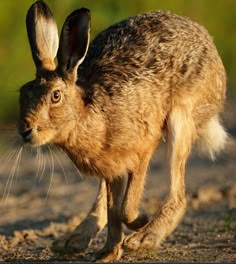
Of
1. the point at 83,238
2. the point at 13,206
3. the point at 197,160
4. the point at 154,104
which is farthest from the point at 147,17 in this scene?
the point at 197,160

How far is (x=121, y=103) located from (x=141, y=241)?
1000 mm

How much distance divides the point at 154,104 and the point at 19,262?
1535mm

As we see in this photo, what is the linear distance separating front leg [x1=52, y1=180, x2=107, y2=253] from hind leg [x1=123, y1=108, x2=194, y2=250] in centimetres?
45

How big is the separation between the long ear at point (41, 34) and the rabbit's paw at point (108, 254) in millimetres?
1363

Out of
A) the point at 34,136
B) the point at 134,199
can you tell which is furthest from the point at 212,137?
the point at 34,136

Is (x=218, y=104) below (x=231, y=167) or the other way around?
the other way around

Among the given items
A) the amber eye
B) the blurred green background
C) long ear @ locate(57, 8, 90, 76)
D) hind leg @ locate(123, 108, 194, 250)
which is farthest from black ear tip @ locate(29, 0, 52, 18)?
the blurred green background

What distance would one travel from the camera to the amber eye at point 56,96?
773 cm

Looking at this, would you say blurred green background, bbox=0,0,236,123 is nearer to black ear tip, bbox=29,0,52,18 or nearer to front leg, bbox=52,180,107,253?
front leg, bbox=52,180,107,253

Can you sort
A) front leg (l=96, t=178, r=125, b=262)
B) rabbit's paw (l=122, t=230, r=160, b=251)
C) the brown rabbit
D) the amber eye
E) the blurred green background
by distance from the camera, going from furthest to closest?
the blurred green background → front leg (l=96, t=178, r=125, b=262) → rabbit's paw (l=122, t=230, r=160, b=251) → the brown rabbit → the amber eye

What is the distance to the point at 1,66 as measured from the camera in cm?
1303

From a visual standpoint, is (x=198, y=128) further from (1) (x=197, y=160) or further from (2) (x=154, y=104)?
(1) (x=197, y=160)

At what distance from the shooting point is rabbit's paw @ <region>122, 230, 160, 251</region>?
8.05m

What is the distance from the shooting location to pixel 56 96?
7750mm
